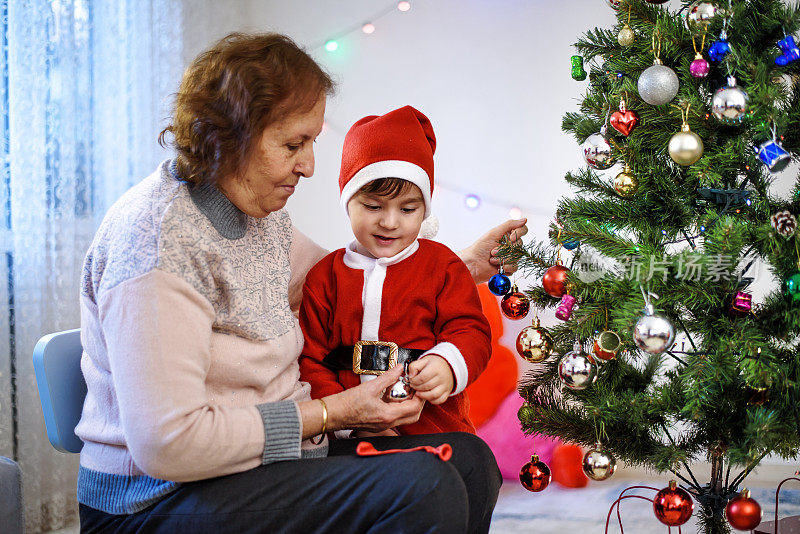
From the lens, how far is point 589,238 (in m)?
1.35

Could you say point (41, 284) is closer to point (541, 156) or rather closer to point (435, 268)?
point (435, 268)

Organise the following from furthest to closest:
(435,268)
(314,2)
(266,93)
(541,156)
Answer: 1. (314,2)
2. (541,156)
3. (435,268)
4. (266,93)

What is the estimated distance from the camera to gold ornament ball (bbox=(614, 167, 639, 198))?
135 centimetres

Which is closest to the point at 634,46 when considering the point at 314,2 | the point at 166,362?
the point at 166,362

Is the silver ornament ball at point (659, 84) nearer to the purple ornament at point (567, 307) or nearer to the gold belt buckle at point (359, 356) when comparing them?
the purple ornament at point (567, 307)

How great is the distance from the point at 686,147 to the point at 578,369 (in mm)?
432

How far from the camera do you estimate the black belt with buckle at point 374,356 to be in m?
1.42

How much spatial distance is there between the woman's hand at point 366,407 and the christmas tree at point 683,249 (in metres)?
0.32

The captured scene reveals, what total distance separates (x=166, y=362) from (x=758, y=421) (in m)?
0.96

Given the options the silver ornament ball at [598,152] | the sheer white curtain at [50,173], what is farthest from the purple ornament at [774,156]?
the sheer white curtain at [50,173]

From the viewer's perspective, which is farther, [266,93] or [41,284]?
[41,284]

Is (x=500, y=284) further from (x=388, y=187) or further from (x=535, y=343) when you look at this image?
(x=388, y=187)

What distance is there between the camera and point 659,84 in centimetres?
126

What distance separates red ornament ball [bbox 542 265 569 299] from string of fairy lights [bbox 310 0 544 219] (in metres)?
1.49
